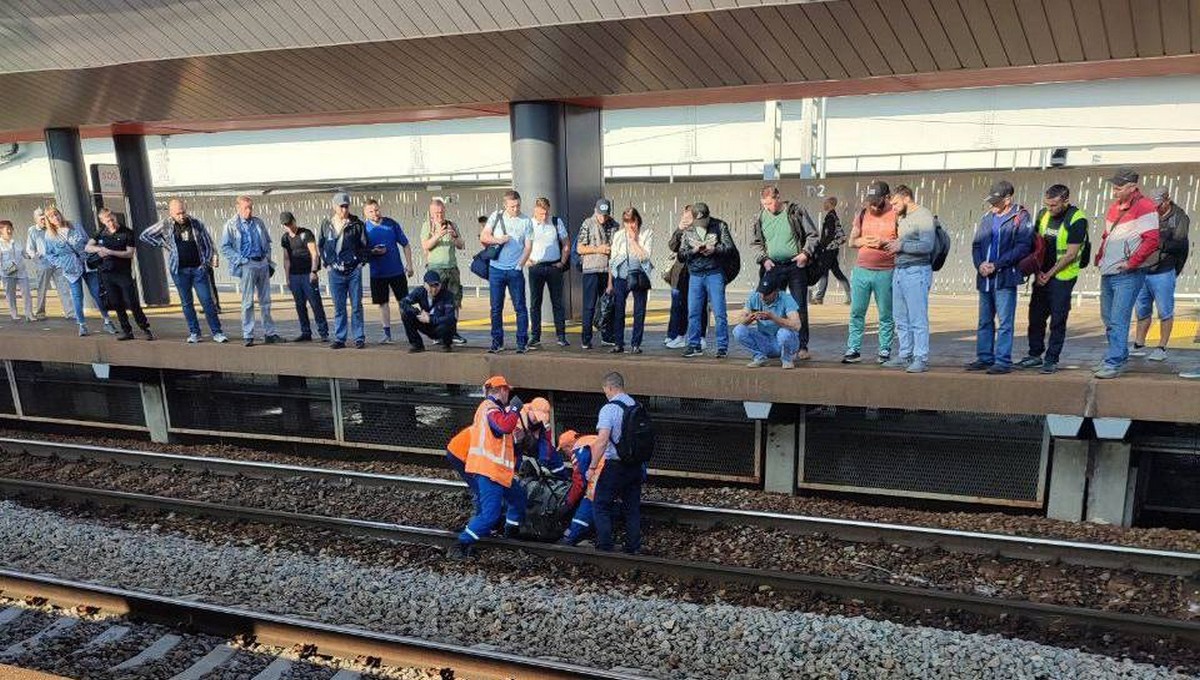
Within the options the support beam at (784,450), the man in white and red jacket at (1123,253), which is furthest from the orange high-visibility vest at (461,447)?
the man in white and red jacket at (1123,253)

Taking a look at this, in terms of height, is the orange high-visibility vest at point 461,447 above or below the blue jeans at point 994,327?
below

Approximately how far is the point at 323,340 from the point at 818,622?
7.34m

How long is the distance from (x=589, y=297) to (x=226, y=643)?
531cm

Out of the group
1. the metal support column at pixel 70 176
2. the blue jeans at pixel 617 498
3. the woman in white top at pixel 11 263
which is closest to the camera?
the blue jeans at pixel 617 498

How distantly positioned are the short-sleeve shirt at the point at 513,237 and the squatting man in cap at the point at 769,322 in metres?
2.72

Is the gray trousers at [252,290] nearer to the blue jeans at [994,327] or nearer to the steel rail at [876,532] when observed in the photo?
the steel rail at [876,532]

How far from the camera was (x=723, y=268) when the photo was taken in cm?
870

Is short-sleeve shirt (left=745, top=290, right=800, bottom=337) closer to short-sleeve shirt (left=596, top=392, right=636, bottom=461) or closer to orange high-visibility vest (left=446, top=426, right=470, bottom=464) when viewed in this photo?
short-sleeve shirt (left=596, top=392, right=636, bottom=461)

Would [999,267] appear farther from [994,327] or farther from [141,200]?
[141,200]

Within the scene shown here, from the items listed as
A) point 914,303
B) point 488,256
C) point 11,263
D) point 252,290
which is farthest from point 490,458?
point 11,263

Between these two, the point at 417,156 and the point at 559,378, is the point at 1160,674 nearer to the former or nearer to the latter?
the point at 559,378

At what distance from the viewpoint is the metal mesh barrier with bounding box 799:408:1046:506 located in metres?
7.75

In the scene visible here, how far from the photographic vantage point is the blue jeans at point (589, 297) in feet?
30.8

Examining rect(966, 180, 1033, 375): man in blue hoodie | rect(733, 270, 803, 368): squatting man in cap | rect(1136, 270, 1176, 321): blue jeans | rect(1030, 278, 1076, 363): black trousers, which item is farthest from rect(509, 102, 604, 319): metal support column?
rect(1136, 270, 1176, 321): blue jeans
